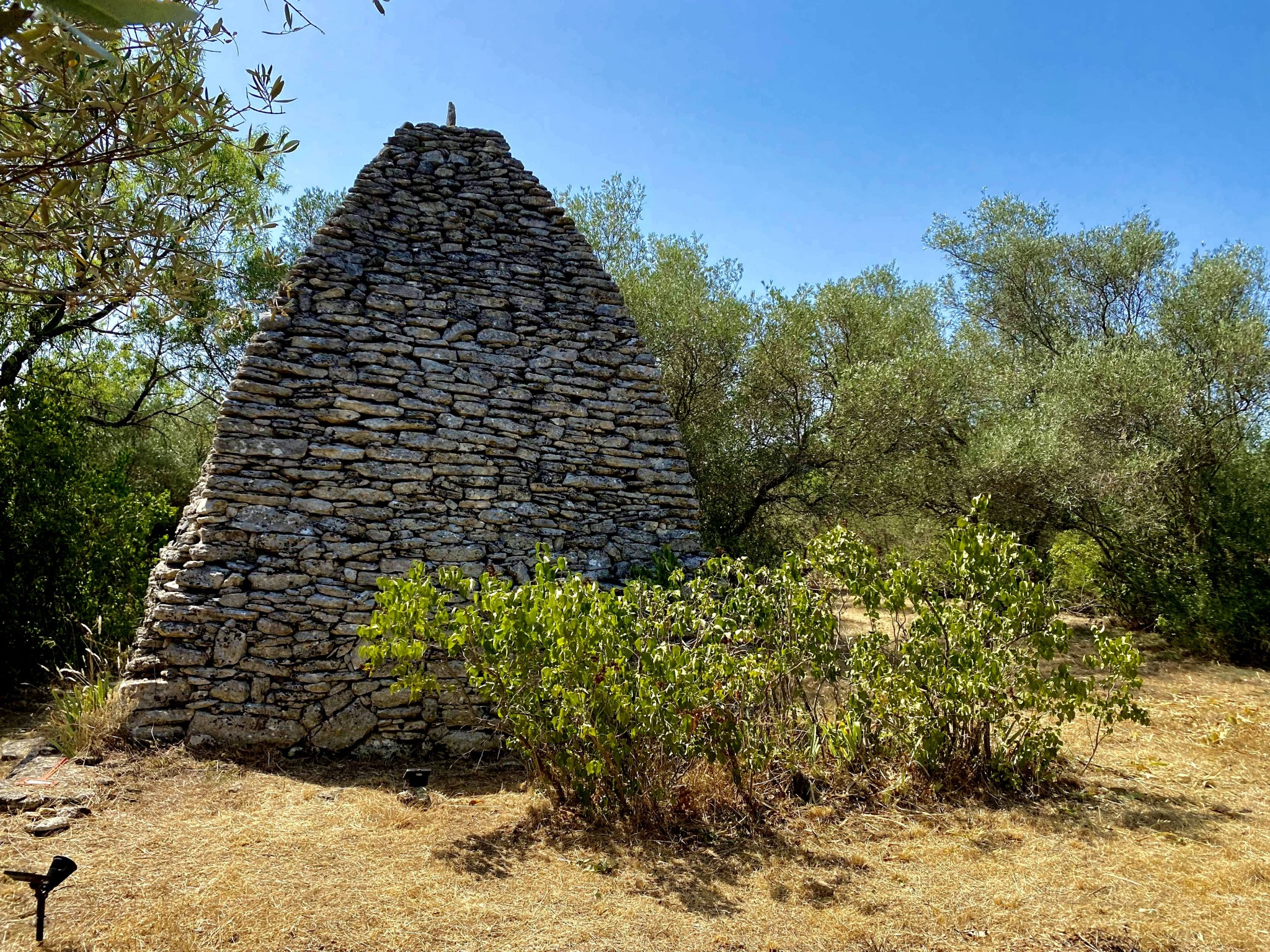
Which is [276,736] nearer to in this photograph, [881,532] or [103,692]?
[103,692]

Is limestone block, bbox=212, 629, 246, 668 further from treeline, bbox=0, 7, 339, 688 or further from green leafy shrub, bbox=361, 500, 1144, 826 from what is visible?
treeline, bbox=0, 7, 339, 688

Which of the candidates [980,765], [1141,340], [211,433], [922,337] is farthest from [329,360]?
[1141,340]

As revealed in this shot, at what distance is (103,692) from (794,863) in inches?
209

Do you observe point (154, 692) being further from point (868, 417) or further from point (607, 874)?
point (868, 417)

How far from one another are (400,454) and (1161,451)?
9162 millimetres

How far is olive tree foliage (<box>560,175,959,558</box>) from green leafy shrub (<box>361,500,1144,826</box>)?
5166mm

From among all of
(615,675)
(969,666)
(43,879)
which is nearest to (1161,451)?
(969,666)

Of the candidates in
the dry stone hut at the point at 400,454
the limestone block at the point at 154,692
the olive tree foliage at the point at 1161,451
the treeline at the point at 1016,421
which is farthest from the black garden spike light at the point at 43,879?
Result: the olive tree foliage at the point at 1161,451

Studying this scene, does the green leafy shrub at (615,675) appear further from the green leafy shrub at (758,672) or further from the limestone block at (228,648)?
the limestone block at (228,648)

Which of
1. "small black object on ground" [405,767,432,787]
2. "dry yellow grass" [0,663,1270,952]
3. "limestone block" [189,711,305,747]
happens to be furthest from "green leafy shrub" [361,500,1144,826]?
"limestone block" [189,711,305,747]

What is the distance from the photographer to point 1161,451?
9547 mm

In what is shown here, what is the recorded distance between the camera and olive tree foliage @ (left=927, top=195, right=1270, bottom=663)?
9547mm

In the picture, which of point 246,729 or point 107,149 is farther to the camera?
point 246,729

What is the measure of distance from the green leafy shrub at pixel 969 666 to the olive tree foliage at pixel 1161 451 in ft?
17.1
